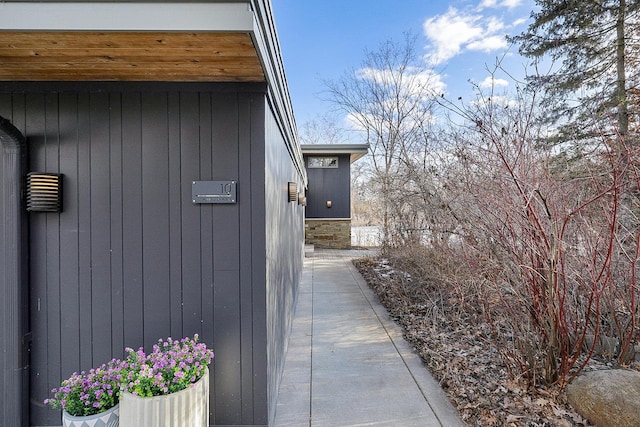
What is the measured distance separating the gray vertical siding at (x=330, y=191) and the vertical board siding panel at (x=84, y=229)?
1108 cm

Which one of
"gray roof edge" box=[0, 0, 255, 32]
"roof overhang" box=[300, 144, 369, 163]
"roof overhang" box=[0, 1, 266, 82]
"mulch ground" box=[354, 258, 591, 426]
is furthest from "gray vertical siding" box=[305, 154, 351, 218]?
"gray roof edge" box=[0, 0, 255, 32]

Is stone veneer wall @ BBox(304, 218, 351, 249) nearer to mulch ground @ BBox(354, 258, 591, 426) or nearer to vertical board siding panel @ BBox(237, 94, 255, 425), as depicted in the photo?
mulch ground @ BBox(354, 258, 591, 426)

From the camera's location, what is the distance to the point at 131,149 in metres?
2.18

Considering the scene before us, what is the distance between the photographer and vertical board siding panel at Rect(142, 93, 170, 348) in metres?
2.16

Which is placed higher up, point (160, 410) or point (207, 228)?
point (207, 228)

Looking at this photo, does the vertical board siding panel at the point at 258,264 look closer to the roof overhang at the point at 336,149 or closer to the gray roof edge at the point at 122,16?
the gray roof edge at the point at 122,16

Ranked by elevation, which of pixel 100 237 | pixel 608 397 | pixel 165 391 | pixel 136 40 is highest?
pixel 136 40

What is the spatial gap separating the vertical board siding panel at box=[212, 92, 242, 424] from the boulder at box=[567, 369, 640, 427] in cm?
245

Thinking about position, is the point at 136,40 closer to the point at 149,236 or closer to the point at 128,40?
the point at 128,40

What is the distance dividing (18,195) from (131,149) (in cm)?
78

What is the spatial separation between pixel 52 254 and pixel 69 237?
0.17m

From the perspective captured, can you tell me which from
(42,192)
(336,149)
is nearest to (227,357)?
(42,192)

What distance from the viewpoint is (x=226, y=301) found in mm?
2170

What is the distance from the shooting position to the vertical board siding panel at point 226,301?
7.09 feet
